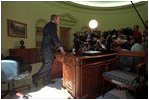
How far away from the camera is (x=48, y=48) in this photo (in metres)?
2.62

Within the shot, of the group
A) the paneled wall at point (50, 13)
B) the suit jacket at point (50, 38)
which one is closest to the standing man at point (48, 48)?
the suit jacket at point (50, 38)

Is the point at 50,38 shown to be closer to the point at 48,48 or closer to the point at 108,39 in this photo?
the point at 48,48

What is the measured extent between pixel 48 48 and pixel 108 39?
129 centimetres

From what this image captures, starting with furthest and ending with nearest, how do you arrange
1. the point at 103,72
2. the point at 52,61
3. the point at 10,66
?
1. the point at 52,61
2. the point at 103,72
3. the point at 10,66

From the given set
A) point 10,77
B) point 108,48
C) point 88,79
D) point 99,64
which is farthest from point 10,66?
point 108,48

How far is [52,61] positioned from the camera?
8.87ft

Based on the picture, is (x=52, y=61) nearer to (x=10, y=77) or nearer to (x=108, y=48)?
(x=10, y=77)

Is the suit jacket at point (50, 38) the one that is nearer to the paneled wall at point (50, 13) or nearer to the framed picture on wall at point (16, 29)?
the paneled wall at point (50, 13)

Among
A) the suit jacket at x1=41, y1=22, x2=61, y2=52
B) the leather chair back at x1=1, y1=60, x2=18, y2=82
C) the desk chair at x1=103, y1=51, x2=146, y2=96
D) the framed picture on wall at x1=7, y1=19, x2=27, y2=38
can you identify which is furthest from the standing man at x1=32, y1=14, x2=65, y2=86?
the desk chair at x1=103, y1=51, x2=146, y2=96

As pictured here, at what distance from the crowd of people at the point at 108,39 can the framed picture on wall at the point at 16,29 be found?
3.70 feet

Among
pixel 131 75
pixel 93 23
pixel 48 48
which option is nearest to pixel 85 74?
pixel 131 75

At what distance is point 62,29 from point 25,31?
0.81 metres

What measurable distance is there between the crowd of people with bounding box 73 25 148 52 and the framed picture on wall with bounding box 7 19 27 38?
3.70 feet

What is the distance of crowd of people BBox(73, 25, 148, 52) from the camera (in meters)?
2.66
